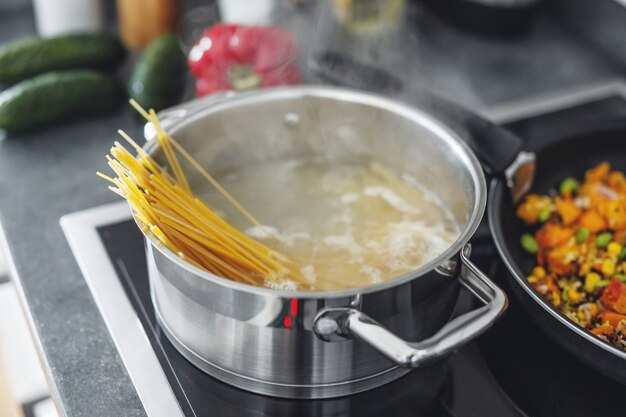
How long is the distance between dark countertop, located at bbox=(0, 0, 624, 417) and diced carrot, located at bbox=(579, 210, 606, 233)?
1.40 feet

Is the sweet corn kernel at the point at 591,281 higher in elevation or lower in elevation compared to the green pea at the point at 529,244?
higher

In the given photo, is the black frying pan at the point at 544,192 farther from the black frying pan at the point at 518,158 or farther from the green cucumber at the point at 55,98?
the green cucumber at the point at 55,98

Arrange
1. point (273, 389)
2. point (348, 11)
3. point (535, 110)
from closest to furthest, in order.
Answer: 1. point (273, 389)
2. point (535, 110)
3. point (348, 11)

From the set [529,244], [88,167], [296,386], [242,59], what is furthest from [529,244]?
[88,167]

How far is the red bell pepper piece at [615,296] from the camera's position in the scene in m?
0.91

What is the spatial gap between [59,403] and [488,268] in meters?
0.58

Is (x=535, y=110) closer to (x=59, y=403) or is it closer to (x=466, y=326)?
(x=466, y=326)

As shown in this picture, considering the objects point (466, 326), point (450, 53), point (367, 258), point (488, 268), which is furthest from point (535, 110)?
point (466, 326)

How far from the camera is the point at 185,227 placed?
2.72 feet

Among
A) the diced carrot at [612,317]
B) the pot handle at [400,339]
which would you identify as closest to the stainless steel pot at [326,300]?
the pot handle at [400,339]

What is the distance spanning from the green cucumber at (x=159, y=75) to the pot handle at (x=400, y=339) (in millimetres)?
716

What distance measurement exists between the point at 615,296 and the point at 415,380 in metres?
0.27

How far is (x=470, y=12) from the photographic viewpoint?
1.60 m

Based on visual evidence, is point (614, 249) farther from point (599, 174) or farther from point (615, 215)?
point (599, 174)
